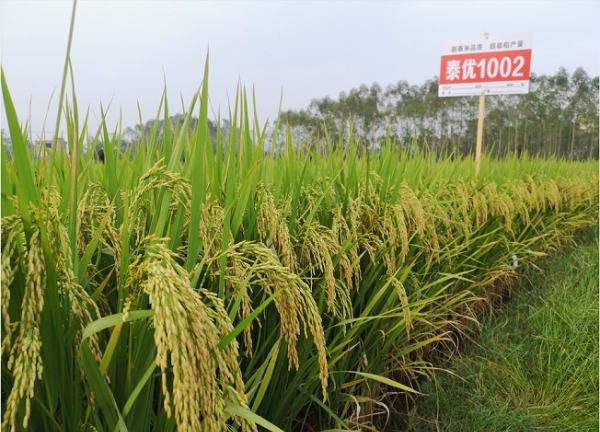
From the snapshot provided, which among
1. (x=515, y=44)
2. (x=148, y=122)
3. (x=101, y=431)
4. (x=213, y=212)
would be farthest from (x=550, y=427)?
(x=515, y=44)

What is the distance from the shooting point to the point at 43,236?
2.13ft

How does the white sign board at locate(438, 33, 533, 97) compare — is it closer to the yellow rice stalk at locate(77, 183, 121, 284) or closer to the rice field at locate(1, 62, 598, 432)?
the rice field at locate(1, 62, 598, 432)

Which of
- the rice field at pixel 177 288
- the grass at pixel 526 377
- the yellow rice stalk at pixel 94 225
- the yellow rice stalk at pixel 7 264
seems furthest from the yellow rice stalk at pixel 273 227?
the grass at pixel 526 377

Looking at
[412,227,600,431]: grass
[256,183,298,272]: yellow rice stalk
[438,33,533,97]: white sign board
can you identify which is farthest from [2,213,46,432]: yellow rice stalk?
[438,33,533,97]: white sign board

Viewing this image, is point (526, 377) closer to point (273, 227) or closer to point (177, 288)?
point (273, 227)

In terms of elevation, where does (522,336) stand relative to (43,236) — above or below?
below

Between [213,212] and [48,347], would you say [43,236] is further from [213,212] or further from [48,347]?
[213,212]

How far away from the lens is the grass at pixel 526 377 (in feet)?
6.94

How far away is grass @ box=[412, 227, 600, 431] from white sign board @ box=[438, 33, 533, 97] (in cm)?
341

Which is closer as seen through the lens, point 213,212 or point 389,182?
point 213,212

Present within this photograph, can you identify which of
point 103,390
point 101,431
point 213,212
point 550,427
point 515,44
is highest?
point 515,44

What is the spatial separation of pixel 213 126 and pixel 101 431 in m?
1.09

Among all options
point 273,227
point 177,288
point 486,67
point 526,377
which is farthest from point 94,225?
point 486,67

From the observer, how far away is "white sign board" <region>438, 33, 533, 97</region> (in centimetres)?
579
